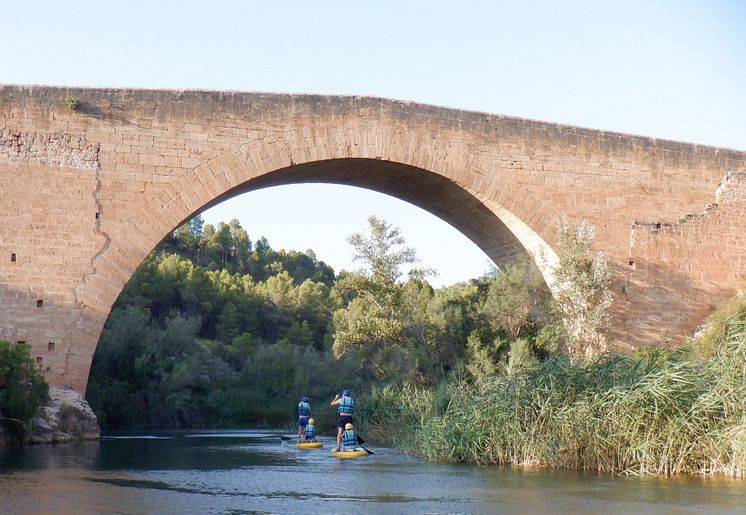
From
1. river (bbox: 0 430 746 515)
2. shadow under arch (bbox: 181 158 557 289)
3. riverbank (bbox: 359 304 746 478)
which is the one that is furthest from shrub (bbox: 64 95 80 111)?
riverbank (bbox: 359 304 746 478)

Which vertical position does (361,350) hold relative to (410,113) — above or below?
below

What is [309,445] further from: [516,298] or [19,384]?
[516,298]

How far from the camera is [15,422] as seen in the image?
12492mm

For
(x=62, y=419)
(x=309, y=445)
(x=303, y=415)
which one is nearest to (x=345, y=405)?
(x=309, y=445)

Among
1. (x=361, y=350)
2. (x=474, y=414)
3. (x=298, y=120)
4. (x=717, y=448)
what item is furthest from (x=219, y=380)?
(x=717, y=448)

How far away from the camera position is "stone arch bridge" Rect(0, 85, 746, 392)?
520 inches

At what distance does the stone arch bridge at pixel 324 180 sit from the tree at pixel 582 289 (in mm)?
355

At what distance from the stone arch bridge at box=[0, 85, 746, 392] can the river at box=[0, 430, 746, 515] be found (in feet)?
9.30

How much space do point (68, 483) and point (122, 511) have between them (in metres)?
1.90

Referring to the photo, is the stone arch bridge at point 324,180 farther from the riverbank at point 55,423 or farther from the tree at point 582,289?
the tree at point 582,289

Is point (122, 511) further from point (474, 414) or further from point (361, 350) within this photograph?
point (361, 350)

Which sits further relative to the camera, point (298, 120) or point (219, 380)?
point (219, 380)

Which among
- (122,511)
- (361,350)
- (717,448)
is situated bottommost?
(122,511)

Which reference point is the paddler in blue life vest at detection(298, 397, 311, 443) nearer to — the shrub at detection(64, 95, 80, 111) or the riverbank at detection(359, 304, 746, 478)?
the riverbank at detection(359, 304, 746, 478)
